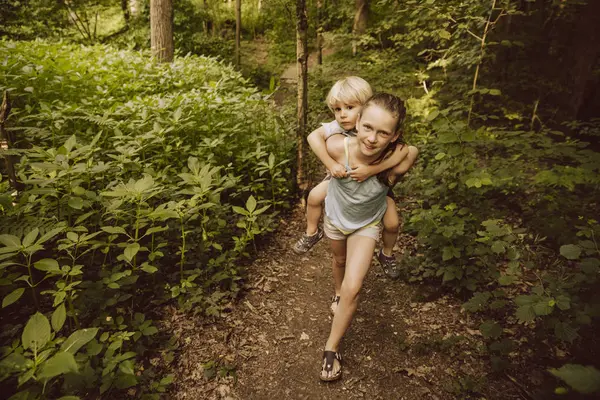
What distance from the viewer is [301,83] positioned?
455 cm

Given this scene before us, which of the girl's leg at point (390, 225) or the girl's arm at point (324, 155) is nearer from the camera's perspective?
the girl's arm at point (324, 155)

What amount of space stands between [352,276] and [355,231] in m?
0.35

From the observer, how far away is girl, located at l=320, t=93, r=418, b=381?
216cm

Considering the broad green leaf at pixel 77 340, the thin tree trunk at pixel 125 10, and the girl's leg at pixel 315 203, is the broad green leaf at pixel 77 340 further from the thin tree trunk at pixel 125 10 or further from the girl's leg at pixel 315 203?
the thin tree trunk at pixel 125 10

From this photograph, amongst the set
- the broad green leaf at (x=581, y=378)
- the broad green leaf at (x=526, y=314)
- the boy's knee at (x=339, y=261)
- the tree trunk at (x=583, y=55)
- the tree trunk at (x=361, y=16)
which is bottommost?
the boy's knee at (x=339, y=261)

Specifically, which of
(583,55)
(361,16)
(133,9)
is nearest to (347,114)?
(583,55)

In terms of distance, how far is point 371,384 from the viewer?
2611mm

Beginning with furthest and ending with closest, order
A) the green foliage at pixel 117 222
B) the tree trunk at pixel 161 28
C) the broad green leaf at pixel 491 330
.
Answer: the tree trunk at pixel 161 28, the broad green leaf at pixel 491 330, the green foliage at pixel 117 222

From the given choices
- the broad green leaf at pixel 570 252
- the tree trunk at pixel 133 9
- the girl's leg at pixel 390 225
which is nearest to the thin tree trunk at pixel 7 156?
the girl's leg at pixel 390 225

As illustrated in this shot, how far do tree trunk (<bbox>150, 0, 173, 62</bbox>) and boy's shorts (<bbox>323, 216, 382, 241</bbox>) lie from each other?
8521mm

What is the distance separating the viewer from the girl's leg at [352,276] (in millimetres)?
2367

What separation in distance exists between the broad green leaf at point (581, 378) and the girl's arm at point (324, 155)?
5.10 ft

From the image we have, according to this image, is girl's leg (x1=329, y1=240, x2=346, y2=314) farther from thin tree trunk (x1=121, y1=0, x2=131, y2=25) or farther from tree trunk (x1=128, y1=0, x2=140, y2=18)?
thin tree trunk (x1=121, y1=0, x2=131, y2=25)

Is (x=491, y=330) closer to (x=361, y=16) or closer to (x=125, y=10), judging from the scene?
(x=361, y=16)
